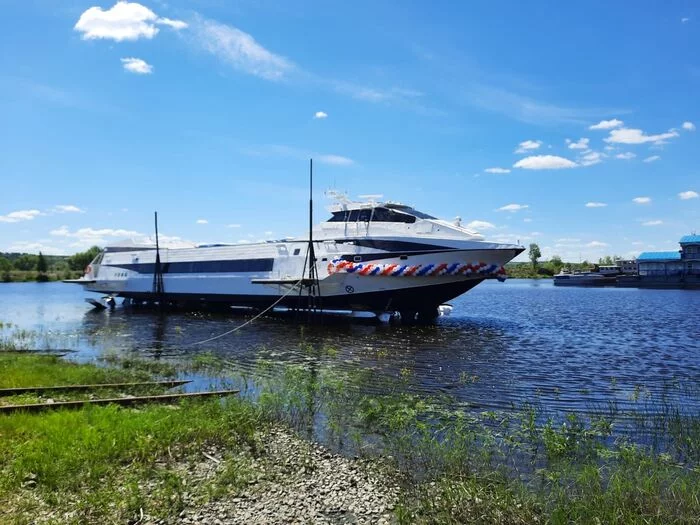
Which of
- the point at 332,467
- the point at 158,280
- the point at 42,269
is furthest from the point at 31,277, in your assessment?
the point at 332,467

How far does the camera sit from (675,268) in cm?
9250

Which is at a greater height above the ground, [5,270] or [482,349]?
[5,270]

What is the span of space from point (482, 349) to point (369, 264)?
1084 centimetres

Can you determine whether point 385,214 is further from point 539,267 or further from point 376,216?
point 539,267

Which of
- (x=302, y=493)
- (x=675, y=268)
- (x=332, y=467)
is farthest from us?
(x=675, y=268)

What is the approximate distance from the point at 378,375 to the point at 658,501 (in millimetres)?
10284

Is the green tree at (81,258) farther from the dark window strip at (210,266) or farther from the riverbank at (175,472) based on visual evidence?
the riverbank at (175,472)

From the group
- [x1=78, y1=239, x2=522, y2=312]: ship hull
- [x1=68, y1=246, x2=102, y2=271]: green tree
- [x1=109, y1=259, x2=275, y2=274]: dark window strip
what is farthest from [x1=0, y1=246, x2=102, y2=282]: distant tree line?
[x1=78, y1=239, x2=522, y2=312]: ship hull

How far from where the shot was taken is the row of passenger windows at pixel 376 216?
1247 inches

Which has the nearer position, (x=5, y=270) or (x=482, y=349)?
(x=482, y=349)

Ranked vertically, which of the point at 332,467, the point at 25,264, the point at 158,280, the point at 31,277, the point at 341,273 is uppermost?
the point at 25,264

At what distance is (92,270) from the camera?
2020 inches

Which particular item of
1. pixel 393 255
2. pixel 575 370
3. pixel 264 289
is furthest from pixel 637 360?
pixel 264 289

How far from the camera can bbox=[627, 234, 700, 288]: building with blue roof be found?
87.2 meters
